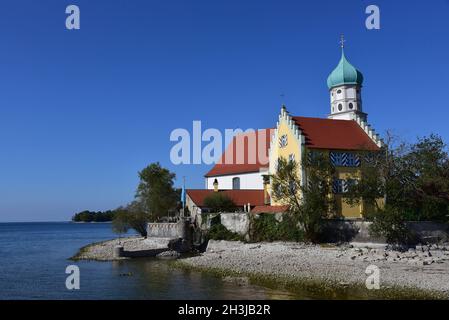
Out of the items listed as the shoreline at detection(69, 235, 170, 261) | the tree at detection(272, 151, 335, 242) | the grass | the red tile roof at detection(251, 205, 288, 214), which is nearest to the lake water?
the grass

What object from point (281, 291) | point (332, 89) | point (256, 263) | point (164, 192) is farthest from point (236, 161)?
point (281, 291)

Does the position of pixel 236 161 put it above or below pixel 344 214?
above

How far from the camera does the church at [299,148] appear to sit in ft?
161

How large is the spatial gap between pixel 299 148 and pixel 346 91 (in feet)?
55.3

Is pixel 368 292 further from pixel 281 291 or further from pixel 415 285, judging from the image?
pixel 281 291

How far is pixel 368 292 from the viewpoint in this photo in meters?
28.1

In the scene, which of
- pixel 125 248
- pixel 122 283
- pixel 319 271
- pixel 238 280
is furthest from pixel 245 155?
pixel 122 283

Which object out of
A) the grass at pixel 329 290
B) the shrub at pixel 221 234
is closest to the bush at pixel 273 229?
the shrub at pixel 221 234

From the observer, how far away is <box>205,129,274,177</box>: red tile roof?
62.2 m

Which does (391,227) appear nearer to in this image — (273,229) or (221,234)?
(273,229)
